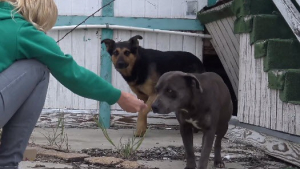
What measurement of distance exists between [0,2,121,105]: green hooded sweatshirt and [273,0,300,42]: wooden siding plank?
8.87 feet

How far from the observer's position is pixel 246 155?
566 centimetres

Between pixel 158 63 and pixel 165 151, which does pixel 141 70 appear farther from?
pixel 165 151

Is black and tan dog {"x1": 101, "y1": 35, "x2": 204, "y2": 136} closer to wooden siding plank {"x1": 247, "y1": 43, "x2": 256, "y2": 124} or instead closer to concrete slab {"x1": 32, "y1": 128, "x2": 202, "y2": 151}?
concrete slab {"x1": 32, "y1": 128, "x2": 202, "y2": 151}

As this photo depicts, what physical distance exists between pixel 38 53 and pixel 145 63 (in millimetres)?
4638

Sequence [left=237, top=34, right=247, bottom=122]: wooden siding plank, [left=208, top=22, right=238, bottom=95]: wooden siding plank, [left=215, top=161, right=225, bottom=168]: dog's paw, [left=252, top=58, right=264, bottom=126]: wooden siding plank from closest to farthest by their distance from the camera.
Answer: [left=215, top=161, right=225, bottom=168]: dog's paw < [left=252, top=58, right=264, bottom=126]: wooden siding plank < [left=237, top=34, right=247, bottom=122]: wooden siding plank < [left=208, top=22, right=238, bottom=95]: wooden siding plank

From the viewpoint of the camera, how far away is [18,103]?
3178 mm

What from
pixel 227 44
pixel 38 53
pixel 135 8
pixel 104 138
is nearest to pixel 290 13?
pixel 227 44

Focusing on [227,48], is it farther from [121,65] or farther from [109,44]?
[109,44]

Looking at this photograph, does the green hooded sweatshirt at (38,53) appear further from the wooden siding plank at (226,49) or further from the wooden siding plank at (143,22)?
the wooden siding plank at (143,22)

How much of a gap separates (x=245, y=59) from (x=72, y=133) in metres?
2.38

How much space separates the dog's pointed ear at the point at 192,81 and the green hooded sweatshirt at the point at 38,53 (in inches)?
55.6

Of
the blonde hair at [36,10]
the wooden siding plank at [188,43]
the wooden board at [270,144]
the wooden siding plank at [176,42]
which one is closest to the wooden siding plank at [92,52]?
the wooden siding plank at [176,42]

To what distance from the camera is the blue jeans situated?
10.2 ft

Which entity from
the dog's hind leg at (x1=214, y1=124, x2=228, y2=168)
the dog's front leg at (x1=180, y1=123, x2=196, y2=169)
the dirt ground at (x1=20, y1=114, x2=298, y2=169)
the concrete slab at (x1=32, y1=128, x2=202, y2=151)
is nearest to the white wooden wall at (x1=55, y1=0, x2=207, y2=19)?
the dirt ground at (x1=20, y1=114, x2=298, y2=169)
